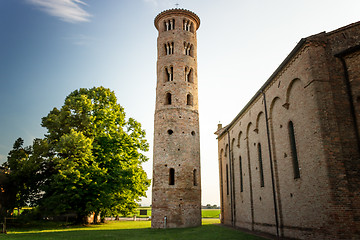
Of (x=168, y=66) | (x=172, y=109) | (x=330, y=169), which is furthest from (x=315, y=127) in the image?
(x=168, y=66)

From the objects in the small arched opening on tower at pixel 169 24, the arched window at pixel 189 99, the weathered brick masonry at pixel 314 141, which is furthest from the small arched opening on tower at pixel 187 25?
the weathered brick masonry at pixel 314 141

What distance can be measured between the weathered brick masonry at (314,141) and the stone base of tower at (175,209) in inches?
246

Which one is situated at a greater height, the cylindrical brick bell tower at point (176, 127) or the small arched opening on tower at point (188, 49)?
the small arched opening on tower at point (188, 49)

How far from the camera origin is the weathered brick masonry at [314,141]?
Result: 1076 cm

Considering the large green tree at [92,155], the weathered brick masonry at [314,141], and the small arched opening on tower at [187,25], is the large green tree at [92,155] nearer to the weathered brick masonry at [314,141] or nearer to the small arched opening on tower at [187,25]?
the small arched opening on tower at [187,25]

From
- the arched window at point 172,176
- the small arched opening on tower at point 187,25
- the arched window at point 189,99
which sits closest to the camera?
the arched window at point 172,176

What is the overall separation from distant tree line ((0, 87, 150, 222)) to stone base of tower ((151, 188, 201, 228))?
2.99 metres

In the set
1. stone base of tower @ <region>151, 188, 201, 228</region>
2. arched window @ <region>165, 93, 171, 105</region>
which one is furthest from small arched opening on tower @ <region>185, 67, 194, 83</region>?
stone base of tower @ <region>151, 188, 201, 228</region>

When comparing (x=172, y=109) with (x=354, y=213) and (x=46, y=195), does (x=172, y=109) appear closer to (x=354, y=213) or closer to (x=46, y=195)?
(x=46, y=195)

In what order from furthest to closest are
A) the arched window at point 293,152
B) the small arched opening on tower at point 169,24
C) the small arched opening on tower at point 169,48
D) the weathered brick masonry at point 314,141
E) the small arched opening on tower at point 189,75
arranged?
the small arched opening on tower at point 169,24
the small arched opening on tower at point 169,48
the small arched opening on tower at point 189,75
the arched window at point 293,152
the weathered brick masonry at point 314,141

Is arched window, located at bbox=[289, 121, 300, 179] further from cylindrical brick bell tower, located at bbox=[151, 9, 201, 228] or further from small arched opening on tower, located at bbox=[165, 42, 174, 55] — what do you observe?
small arched opening on tower, located at bbox=[165, 42, 174, 55]

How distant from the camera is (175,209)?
21969 millimetres

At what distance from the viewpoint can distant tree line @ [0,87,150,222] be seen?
20108mm

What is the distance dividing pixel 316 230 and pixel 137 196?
18.7 meters
